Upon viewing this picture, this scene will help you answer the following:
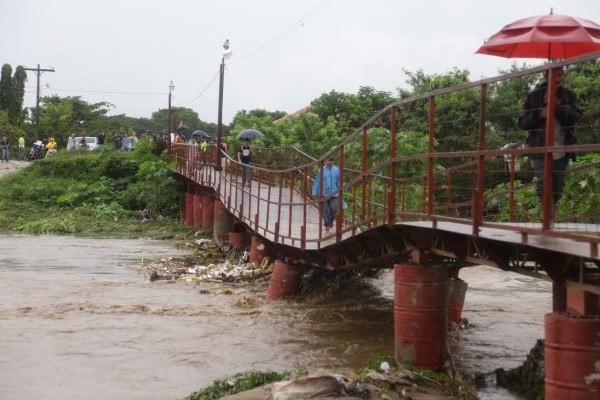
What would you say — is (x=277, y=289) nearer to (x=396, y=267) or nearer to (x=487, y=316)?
(x=487, y=316)

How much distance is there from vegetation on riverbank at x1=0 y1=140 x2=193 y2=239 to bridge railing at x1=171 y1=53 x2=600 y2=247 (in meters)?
2.48

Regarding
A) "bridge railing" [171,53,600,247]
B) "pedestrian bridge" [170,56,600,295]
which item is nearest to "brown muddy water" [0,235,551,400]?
"pedestrian bridge" [170,56,600,295]

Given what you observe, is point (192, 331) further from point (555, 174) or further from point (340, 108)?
point (340, 108)

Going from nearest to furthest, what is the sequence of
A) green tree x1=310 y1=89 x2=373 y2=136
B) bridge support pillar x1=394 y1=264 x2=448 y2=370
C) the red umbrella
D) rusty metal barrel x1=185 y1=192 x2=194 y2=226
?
the red umbrella, bridge support pillar x1=394 y1=264 x2=448 y2=370, rusty metal barrel x1=185 y1=192 x2=194 y2=226, green tree x1=310 y1=89 x2=373 y2=136

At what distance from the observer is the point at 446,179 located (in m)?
21.0

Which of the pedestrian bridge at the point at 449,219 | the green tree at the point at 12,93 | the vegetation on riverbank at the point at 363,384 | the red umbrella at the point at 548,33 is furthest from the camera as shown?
the green tree at the point at 12,93

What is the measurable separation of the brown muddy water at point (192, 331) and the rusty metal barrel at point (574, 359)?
263 cm

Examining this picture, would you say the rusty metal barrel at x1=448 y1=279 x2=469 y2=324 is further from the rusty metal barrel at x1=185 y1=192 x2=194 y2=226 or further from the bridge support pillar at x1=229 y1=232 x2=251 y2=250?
the rusty metal barrel at x1=185 y1=192 x2=194 y2=226

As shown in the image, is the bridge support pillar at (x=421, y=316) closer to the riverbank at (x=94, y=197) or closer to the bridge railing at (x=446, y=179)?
the bridge railing at (x=446, y=179)

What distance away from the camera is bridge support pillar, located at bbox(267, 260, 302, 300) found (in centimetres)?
1623

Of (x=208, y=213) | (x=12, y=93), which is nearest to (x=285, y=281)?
(x=208, y=213)

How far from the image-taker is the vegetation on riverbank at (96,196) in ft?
110

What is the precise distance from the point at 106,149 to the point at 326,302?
2996 centimetres

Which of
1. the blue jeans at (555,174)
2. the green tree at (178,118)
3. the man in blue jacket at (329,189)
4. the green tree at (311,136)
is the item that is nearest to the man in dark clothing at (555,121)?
the blue jeans at (555,174)
